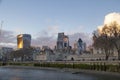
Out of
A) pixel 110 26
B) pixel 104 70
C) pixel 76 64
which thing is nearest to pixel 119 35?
pixel 110 26

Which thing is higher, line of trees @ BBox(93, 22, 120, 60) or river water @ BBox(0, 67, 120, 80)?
line of trees @ BBox(93, 22, 120, 60)

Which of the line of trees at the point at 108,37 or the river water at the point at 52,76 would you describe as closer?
the river water at the point at 52,76

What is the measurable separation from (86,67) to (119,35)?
3716 cm

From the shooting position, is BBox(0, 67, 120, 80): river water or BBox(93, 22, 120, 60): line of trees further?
BBox(93, 22, 120, 60): line of trees

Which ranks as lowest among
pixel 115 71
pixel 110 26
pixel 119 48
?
pixel 115 71

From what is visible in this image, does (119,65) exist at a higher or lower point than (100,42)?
lower

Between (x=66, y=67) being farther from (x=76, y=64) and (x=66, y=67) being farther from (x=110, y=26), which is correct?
(x=110, y=26)

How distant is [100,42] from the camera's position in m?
162

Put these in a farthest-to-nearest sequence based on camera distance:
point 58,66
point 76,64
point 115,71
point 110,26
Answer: point 58,66 < point 110,26 < point 76,64 < point 115,71

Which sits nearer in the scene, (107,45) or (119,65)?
(119,65)

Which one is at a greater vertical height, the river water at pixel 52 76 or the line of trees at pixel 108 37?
the line of trees at pixel 108 37

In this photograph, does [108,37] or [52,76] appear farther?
[108,37]

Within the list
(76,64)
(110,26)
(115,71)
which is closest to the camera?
(115,71)

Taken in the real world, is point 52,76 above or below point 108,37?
below
